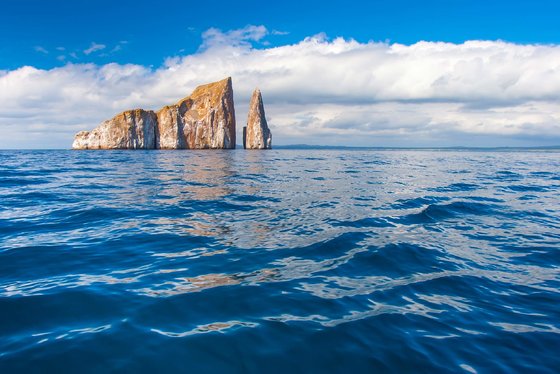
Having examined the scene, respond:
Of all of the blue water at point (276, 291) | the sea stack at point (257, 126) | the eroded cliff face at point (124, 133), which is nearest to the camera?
the blue water at point (276, 291)

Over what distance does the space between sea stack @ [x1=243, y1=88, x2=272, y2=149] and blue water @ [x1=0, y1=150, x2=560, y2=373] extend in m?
125

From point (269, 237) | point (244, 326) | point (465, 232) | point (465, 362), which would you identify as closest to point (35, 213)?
point (269, 237)

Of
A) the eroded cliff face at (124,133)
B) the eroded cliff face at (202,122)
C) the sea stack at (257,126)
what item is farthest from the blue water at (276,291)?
the sea stack at (257,126)

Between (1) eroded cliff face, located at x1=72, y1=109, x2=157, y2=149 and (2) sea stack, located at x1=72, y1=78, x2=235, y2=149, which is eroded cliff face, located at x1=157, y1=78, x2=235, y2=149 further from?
(1) eroded cliff face, located at x1=72, y1=109, x2=157, y2=149

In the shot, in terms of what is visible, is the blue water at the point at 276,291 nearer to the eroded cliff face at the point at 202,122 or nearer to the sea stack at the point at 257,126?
the eroded cliff face at the point at 202,122

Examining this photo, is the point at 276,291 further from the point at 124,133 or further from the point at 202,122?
the point at 124,133

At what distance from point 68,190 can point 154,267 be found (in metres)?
13.1

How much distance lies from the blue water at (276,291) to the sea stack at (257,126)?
125m

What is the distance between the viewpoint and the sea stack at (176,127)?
122 metres

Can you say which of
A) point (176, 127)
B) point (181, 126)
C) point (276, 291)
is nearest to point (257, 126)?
point (181, 126)

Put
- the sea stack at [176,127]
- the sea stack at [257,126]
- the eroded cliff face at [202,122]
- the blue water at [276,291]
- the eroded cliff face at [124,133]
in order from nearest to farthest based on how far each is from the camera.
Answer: the blue water at [276,291]
the eroded cliff face at [124,133]
the sea stack at [176,127]
the eroded cliff face at [202,122]
the sea stack at [257,126]

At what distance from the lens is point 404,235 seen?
30.9ft

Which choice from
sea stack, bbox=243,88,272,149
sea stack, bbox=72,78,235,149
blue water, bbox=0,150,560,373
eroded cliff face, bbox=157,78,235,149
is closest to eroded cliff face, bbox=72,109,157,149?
sea stack, bbox=72,78,235,149

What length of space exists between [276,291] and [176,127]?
12701 cm
